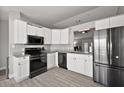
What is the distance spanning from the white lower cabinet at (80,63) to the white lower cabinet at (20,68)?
2.00 meters

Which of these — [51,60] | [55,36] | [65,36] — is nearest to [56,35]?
[55,36]

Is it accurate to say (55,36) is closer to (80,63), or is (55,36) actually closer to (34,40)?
(34,40)

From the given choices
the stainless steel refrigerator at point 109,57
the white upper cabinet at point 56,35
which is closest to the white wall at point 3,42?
the white upper cabinet at point 56,35

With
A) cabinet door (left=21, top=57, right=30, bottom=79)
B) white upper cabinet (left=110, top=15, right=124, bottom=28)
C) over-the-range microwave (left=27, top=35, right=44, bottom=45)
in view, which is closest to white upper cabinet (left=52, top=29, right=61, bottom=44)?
over-the-range microwave (left=27, top=35, right=44, bottom=45)

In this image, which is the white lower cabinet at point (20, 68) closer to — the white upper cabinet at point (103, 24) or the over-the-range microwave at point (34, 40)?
the over-the-range microwave at point (34, 40)

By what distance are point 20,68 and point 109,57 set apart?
111 inches

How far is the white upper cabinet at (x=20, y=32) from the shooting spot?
3.11m

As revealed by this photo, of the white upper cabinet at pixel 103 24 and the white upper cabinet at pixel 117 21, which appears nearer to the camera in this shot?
the white upper cabinet at pixel 117 21

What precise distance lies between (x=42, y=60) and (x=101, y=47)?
2.60m

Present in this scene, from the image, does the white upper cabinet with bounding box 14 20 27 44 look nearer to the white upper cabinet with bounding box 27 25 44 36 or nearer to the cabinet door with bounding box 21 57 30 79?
the white upper cabinet with bounding box 27 25 44 36
